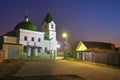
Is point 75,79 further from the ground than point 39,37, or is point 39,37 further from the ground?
point 39,37

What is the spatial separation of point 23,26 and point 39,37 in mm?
6244

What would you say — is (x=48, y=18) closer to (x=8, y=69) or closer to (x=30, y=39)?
(x=30, y=39)

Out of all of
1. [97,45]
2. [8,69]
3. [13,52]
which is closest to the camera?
[8,69]

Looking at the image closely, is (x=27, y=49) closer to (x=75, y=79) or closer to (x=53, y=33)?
(x=53, y=33)

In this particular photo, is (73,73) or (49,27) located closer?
(73,73)

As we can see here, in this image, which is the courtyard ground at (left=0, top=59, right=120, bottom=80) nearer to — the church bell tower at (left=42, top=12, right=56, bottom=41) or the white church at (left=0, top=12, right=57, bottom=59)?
the white church at (left=0, top=12, right=57, bottom=59)

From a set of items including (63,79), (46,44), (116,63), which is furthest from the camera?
(46,44)

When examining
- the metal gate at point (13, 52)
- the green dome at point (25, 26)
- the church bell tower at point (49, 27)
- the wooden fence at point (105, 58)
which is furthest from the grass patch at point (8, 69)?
the church bell tower at point (49, 27)

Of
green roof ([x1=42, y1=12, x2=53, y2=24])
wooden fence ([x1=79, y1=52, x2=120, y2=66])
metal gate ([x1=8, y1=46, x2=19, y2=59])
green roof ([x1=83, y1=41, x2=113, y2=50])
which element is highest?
green roof ([x1=42, y1=12, x2=53, y2=24])

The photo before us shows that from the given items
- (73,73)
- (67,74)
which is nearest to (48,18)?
(73,73)

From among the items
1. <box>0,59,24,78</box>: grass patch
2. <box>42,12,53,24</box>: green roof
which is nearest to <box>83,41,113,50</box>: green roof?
<box>42,12,53,24</box>: green roof

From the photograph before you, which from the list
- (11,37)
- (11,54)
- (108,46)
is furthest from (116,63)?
(11,37)

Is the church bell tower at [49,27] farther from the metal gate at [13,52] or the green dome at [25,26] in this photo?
the metal gate at [13,52]

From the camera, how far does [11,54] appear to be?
125ft
